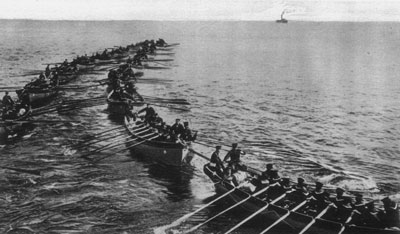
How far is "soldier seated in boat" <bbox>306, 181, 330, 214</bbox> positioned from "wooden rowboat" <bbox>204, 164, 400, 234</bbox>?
1002 millimetres

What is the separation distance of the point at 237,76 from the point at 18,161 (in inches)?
1906

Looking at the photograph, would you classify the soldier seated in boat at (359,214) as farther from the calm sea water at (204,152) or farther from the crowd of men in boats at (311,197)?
the calm sea water at (204,152)

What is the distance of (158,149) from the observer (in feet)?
88.4

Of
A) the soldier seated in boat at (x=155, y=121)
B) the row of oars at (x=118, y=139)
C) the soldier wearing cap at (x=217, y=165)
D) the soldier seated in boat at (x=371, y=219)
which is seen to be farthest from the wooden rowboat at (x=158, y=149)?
the soldier seated in boat at (x=371, y=219)

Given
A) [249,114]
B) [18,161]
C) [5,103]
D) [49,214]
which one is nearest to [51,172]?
[18,161]

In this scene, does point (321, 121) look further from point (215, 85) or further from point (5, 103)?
point (5, 103)

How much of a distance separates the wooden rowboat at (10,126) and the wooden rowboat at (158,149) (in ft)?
30.9

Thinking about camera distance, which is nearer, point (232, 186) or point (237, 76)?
point (232, 186)

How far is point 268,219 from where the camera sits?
1931 centimetres

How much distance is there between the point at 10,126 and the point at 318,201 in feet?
82.1

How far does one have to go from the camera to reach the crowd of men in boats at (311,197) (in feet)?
54.2

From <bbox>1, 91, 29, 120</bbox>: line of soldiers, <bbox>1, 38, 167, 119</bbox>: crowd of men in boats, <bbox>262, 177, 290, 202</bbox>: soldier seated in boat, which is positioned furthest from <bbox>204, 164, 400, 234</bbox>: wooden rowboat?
<bbox>1, 38, 167, 119</bbox>: crowd of men in boats

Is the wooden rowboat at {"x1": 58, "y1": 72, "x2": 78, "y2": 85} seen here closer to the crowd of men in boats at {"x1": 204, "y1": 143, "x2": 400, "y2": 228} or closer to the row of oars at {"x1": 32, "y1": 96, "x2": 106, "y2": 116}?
the row of oars at {"x1": 32, "y1": 96, "x2": 106, "y2": 116}

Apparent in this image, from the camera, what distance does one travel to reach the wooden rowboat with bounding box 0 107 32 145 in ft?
102
